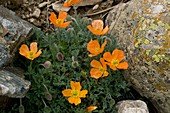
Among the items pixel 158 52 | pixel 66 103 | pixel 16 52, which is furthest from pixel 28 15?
pixel 158 52

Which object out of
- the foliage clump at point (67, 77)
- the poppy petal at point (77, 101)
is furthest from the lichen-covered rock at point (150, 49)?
the poppy petal at point (77, 101)

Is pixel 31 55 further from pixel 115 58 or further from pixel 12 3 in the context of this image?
pixel 12 3

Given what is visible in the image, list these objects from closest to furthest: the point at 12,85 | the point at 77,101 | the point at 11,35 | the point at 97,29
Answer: the point at 12,85
the point at 77,101
the point at 11,35
the point at 97,29

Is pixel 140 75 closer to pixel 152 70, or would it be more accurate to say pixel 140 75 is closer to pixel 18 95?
pixel 152 70

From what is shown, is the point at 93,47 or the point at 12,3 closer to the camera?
the point at 93,47

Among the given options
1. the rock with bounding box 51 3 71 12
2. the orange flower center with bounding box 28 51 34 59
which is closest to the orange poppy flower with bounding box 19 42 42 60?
the orange flower center with bounding box 28 51 34 59

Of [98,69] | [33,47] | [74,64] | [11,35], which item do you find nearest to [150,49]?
[98,69]
